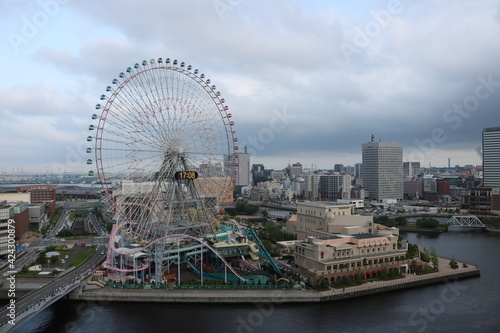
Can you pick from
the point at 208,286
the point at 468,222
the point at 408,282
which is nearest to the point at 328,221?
the point at 408,282

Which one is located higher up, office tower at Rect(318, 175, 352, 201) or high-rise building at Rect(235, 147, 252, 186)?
high-rise building at Rect(235, 147, 252, 186)

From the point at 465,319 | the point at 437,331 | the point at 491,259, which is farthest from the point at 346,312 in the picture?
the point at 491,259

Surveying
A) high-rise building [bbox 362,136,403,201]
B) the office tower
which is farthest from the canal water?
the office tower

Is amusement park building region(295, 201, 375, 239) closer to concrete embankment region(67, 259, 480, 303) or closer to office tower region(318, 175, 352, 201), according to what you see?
concrete embankment region(67, 259, 480, 303)

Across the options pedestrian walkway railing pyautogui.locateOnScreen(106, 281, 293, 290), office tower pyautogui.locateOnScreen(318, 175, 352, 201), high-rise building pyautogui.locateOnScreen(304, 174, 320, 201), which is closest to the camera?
pedestrian walkway railing pyautogui.locateOnScreen(106, 281, 293, 290)

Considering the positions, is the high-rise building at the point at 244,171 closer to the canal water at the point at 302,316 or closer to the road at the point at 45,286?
the road at the point at 45,286
